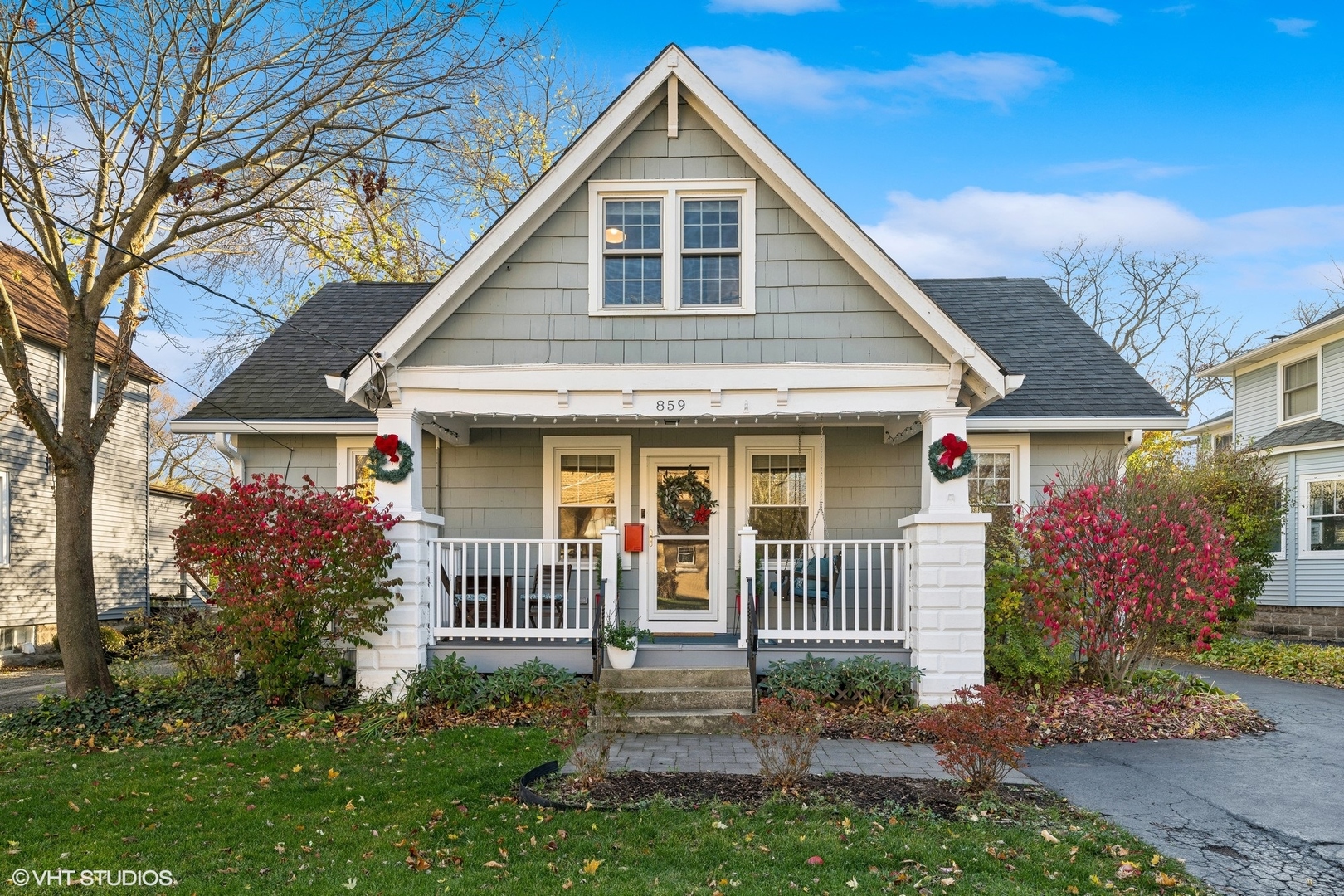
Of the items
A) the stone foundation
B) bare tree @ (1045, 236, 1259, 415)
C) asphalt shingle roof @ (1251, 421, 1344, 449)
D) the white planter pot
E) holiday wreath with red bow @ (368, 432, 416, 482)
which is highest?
bare tree @ (1045, 236, 1259, 415)

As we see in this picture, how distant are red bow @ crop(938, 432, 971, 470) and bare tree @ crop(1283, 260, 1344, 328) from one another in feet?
72.4

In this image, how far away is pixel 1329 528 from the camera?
54.6ft

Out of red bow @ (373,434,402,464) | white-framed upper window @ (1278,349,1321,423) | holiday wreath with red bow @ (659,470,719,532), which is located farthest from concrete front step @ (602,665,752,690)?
white-framed upper window @ (1278,349,1321,423)

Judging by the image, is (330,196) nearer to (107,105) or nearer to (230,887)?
(107,105)

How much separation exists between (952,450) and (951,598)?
139 centimetres

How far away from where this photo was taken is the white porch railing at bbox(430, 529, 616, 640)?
851cm

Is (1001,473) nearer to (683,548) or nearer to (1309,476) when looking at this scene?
(683,548)

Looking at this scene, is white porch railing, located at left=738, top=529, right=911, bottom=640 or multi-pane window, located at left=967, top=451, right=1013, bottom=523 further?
multi-pane window, located at left=967, top=451, right=1013, bottom=523

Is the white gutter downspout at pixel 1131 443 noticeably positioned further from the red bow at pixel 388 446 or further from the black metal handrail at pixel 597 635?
the red bow at pixel 388 446

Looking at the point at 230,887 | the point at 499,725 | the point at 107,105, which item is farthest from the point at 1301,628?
the point at 107,105

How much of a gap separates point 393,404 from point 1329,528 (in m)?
17.2

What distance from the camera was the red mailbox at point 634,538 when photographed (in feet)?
33.0

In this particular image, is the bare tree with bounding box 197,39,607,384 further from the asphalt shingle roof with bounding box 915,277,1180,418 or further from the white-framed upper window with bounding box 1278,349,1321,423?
the white-framed upper window with bounding box 1278,349,1321,423

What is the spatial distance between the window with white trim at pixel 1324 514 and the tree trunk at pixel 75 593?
19521 mm
